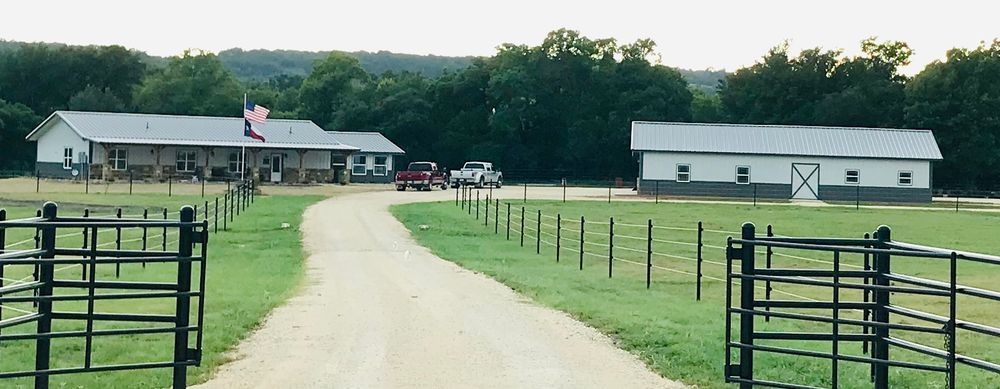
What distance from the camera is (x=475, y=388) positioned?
8.70 metres

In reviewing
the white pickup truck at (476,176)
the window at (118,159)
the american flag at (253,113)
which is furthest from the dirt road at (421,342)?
the window at (118,159)

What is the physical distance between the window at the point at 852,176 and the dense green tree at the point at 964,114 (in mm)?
15620

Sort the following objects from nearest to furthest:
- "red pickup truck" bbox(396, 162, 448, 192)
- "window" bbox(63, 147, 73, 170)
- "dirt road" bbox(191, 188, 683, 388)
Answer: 1. "dirt road" bbox(191, 188, 683, 388)
2. "red pickup truck" bbox(396, 162, 448, 192)
3. "window" bbox(63, 147, 73, 170)

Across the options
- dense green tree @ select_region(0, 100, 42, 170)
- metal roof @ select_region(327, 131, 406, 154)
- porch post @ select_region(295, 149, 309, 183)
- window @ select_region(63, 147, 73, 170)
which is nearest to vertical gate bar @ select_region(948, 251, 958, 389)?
porch post @ select_region(295, 149, 309, 183)

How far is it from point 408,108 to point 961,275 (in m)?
70.5

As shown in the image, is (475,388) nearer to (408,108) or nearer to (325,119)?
(408,108)

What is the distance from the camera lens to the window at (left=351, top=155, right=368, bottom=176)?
78.6 meters

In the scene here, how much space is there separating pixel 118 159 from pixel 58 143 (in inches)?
209

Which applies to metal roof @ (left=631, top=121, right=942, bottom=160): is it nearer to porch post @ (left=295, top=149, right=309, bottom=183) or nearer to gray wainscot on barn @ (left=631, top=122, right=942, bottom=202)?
gray wainscot on barn @ (left=631, top=122, right=942, bottom=202)

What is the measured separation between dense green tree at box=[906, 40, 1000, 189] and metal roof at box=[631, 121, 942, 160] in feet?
34.3

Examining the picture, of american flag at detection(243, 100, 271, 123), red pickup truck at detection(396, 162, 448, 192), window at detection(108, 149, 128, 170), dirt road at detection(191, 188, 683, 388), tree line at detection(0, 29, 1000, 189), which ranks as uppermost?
tree line at detection(0, 29, 1000, 189)

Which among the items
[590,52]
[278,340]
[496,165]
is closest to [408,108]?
[496,165]

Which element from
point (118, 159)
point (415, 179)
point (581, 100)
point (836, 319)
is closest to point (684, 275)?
point (836, 319)

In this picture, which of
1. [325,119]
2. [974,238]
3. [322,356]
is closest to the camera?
[322,356]
